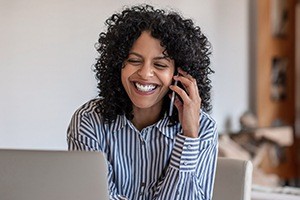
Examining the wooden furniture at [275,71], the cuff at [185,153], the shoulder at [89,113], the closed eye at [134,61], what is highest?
the wooden furniture at [275,71]

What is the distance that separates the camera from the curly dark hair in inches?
56.9

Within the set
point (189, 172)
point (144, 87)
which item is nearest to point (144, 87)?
point (144, 87)

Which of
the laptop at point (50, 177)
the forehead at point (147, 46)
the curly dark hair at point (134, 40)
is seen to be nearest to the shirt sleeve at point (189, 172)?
the curly dark hair at point (134, 40)

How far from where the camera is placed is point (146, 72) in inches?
54.5

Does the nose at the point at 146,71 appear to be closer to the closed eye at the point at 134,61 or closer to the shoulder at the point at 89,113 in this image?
the closed eye at the point at 134,61

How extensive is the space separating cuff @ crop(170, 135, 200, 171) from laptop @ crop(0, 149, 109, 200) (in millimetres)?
442

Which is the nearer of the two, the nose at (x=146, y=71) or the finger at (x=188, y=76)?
the nose at (x=146, y=71)

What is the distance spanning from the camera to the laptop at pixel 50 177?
1030 mm

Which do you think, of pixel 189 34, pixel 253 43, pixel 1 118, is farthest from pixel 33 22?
pixel 253 43

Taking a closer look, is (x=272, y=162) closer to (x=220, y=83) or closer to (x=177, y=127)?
(x=220, y=83)

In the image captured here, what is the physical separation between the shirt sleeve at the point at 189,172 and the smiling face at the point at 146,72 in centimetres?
12

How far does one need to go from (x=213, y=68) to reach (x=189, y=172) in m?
3.24

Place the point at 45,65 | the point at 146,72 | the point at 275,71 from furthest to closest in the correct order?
the point at 275,71 → the point at 45,65 → the point at 146,72

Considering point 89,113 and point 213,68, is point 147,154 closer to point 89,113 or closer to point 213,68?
point 89,113
